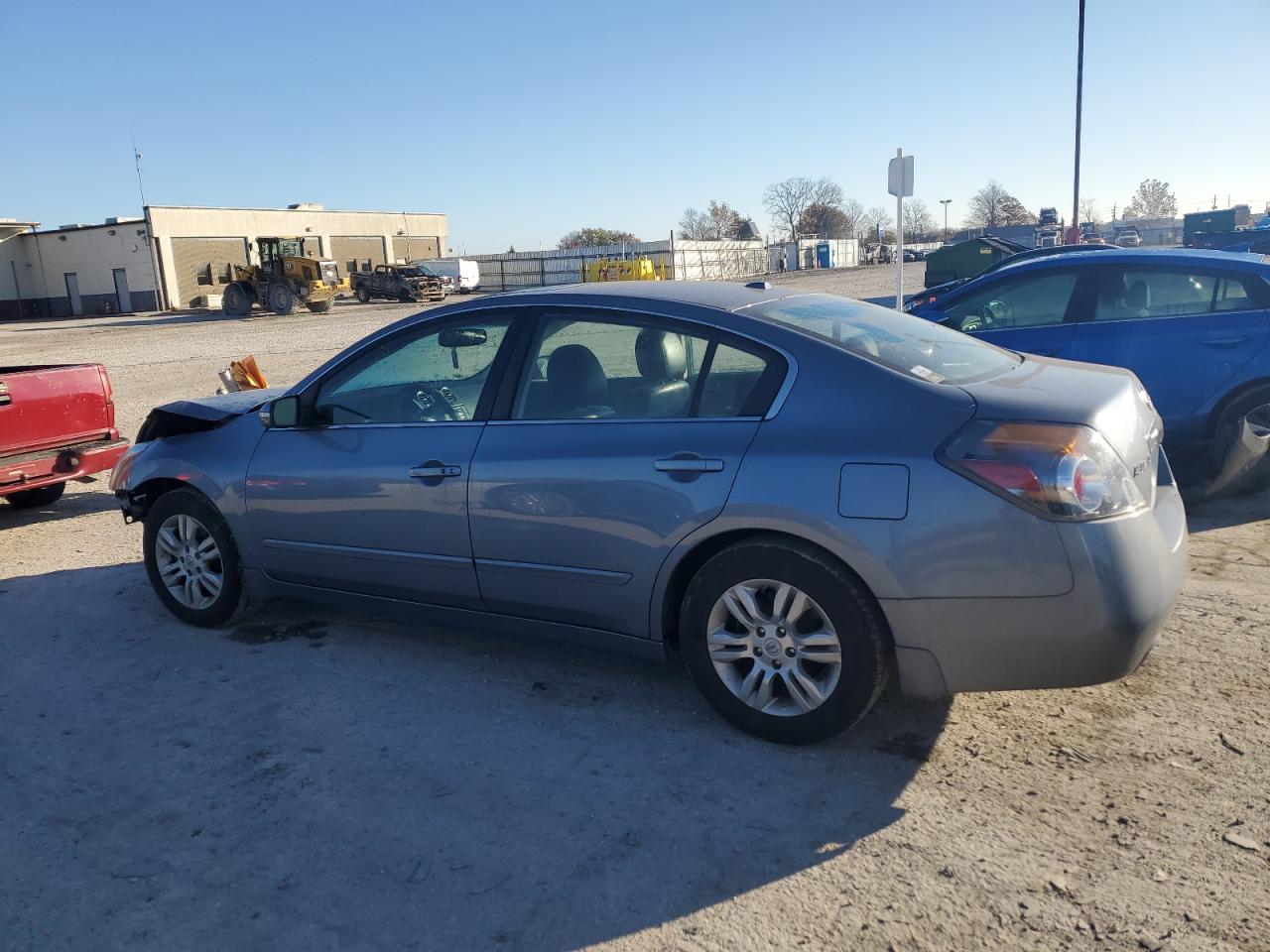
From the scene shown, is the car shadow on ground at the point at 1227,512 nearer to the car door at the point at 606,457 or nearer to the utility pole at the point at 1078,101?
the car door at the point at 606,457

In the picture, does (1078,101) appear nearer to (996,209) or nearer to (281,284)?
(281,284)

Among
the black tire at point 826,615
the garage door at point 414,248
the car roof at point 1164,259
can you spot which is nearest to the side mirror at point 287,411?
the black tire at point 826,615

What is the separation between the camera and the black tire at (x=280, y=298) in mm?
40344

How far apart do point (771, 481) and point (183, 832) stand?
2.16m

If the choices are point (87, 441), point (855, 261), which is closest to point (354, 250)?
point (855, 261)

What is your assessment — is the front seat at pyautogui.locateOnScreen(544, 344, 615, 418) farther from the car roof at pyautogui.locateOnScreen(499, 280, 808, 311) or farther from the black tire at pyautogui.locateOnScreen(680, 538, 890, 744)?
the black tire at pyautogui.locateOnScreen(680, 538, 890, 744)

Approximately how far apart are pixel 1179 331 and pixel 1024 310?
1.01 metres

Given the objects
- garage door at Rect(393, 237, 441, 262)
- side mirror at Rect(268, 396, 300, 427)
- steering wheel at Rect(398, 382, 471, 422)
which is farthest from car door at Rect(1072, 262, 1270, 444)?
garage door at Rect(393, 237, 441, 262)

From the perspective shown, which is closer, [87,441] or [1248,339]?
[1248,339]

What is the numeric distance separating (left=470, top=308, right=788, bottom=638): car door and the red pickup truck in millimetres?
4656

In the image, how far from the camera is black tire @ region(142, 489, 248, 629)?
187 inches

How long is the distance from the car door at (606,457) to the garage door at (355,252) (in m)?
65.1

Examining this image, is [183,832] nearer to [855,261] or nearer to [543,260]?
[543,260]

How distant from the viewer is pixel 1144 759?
129 inches
